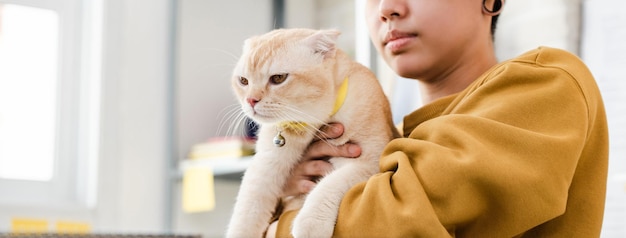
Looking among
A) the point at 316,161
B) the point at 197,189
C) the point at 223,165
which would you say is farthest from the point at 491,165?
the point at 197,189

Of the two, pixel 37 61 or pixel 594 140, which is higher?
pixel 594 140

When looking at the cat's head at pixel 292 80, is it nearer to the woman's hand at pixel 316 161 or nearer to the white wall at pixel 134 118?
the woman's hand at pixel 316 161

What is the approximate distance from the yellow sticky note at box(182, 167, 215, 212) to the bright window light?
1.67ft

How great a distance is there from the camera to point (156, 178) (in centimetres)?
267

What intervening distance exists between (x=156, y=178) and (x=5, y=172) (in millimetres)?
536

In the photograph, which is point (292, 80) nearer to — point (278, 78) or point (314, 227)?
point (278, 78)

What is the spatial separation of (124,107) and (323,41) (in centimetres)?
175

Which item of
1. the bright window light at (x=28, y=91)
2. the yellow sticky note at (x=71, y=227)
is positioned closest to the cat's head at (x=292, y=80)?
the yellow sticky note at (x=71, y=227)

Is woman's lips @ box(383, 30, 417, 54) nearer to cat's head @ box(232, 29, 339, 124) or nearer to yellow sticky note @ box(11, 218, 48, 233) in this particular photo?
cat's head @ box(232, 29, 339, 124)

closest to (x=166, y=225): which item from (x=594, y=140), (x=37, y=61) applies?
(x=37, y=61)

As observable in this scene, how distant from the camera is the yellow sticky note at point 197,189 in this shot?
2502mm

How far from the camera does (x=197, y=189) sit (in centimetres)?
256

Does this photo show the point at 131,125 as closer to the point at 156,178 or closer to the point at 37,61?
the point at 156,178

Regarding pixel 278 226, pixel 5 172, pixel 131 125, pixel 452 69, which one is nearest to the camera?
pixel 278 226
